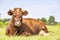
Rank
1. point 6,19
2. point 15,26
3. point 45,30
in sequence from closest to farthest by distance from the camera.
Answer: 1. point 15,26
2. point 45,30
3. point 6,19

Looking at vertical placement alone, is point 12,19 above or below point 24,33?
above

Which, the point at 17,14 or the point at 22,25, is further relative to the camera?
the point at 22,25

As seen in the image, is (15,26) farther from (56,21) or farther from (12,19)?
(56,21)

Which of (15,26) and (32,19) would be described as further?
(32,19)

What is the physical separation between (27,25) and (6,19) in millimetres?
440

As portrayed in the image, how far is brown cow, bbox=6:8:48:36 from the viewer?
3.41 metres

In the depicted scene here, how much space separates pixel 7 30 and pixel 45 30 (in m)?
0.62


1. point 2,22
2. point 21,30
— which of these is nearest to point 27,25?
point 21,30

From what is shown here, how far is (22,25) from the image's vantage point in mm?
3625

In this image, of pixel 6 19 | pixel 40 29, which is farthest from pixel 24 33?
pixel 6 19

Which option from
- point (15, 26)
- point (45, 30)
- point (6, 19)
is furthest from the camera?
point (6, 19)

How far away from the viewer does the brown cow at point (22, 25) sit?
3.41 m

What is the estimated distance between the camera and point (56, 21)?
155 inches

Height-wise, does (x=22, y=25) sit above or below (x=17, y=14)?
below
